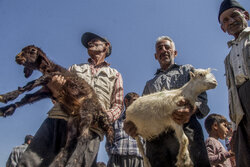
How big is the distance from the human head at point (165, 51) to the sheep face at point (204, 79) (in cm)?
82

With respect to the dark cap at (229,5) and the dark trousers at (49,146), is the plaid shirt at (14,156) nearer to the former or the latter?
the dark trousers at (49,146)

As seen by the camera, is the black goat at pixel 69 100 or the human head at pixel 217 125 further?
the human head at pixel 217 125

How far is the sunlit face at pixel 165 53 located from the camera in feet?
12.8

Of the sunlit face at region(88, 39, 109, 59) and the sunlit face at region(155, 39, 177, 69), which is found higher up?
the sunlit face at region(88, 39, 109, 59)

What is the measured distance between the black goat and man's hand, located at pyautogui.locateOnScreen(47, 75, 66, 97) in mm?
41

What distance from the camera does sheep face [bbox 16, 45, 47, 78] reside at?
11.1ft

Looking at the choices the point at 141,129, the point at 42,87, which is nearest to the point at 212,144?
the point at 141,129

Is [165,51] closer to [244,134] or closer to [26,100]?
[244,134]

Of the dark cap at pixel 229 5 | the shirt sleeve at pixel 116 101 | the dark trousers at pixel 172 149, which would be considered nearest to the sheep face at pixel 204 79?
the dark trousers at pixel 172 149

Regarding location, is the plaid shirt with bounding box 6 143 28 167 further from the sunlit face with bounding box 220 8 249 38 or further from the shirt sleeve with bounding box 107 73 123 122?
the sunlit face with bounding box 220 8 249 38

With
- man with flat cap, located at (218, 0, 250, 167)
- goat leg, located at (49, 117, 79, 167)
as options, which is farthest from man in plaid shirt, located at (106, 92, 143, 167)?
man with flat cap, located at (218, 0, 250, 167)

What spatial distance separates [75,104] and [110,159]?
6.26 ft

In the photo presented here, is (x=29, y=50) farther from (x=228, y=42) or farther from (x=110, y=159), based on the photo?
(x=228, y=42)

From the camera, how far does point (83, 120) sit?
2.99 m
